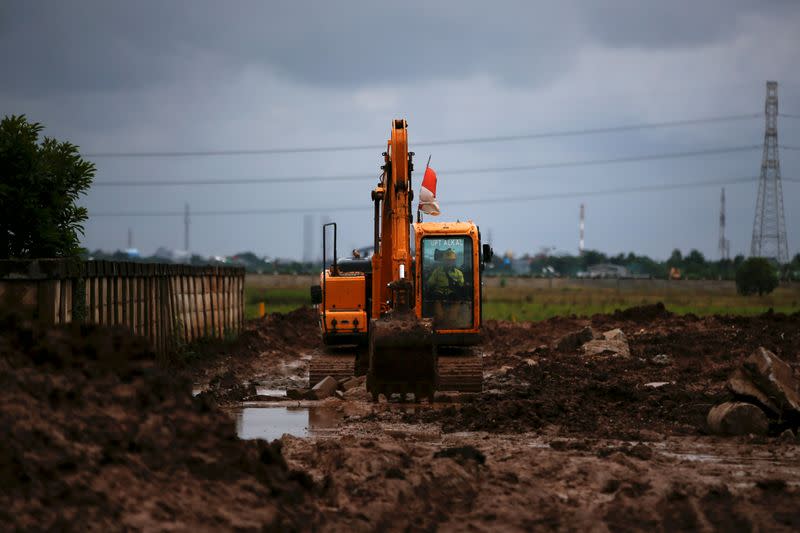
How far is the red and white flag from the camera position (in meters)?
18.5

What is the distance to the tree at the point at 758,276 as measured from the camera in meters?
65.3

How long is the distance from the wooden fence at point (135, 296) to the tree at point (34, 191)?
1.08 metres

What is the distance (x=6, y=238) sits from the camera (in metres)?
19.3

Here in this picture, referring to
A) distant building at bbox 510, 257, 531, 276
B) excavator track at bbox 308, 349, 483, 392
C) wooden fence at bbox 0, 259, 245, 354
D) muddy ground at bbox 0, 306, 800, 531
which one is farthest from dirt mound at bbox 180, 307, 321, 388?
distant building at bbox 510, 257, 531, 276

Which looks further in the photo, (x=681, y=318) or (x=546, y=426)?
(x=681, y=318)

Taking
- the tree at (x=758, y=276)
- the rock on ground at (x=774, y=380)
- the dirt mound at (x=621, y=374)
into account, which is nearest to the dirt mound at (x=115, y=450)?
the dirt mound at (x=621, y=374)

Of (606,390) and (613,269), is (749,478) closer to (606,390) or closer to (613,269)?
(606,390)

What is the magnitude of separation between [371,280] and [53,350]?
11166 millimetres

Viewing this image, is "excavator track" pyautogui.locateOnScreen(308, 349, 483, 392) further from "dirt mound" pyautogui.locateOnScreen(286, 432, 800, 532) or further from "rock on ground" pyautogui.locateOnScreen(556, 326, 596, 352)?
"rock on ground" pyautogui.locateOnScreen(556, 326, 596, 352)

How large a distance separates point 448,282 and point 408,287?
2.01 m

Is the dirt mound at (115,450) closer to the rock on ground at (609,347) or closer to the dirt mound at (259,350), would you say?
the dirt mound at (259,350)

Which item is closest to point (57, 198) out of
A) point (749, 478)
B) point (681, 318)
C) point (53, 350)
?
point (53, 350)

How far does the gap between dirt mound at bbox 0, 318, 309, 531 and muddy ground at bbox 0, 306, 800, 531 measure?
0.06 ft

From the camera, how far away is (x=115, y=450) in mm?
8922
